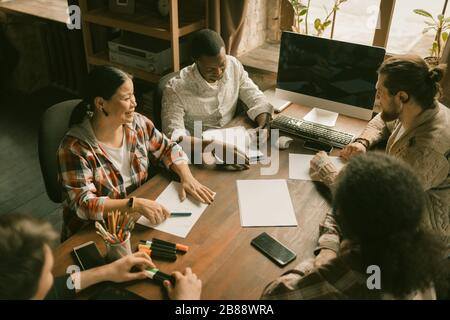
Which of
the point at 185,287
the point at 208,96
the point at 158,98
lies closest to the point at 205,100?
the point at 208,96

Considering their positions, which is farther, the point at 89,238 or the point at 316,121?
the point at 316,121

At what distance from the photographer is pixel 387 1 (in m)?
2.48

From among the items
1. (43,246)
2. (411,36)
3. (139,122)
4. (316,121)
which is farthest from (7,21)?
(411,36)

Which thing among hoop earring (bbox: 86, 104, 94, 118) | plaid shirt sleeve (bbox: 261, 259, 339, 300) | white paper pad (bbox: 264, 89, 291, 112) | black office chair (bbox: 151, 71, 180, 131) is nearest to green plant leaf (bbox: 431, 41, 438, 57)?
white paper pad (bbox: 264, 89, 291, 112)

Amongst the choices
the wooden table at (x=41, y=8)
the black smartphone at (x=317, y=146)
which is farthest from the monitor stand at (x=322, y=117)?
the wooden table at (x=41, y=8)

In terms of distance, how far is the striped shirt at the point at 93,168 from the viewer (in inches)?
56.6

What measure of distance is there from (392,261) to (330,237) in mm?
406

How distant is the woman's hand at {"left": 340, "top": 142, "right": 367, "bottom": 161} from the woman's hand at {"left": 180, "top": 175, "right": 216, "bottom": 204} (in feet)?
2.20

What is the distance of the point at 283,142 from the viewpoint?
1.92m

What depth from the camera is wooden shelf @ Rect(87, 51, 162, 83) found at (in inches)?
110

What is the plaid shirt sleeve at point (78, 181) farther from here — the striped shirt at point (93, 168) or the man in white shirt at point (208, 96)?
the man in white shirt at point (208, 96)

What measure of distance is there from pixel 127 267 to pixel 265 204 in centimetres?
59

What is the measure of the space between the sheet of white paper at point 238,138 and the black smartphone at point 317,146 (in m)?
0.24
